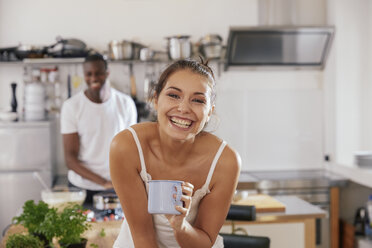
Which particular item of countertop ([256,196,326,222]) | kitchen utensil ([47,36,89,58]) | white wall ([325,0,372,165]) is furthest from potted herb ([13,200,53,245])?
white wall ([325,0,372,165])

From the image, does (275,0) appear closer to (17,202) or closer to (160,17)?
(160,17)

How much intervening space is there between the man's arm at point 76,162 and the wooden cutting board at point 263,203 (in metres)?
0.83

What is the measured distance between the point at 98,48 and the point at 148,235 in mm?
3149

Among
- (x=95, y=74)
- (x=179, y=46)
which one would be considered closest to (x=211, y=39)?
(x=179, y=46)

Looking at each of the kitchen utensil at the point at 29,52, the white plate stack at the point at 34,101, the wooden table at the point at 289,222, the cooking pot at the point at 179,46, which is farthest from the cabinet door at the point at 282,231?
the kitchen utensil at the point at 29,52

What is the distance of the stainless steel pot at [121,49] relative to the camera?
3.95 m

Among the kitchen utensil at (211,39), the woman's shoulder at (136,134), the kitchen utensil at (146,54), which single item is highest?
the kitchen utensil at (211,39)

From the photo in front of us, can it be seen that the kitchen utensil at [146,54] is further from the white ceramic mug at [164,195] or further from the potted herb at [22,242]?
the white ceramic mug at [164,195]

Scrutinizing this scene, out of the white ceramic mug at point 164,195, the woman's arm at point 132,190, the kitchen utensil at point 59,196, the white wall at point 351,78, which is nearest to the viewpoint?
the white ceramic mug at point 164,195

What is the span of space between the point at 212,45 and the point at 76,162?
178cm

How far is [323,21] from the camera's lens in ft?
14.8

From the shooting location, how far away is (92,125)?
2.87 metres

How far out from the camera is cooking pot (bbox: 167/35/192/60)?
394cm

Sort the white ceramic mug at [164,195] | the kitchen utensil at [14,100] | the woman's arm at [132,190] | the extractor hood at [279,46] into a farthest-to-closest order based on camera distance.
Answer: the extractor hood at [279,46] → the kitchen utensil at [14,100] → the woman's arm at [132,190] → the white ceramic mug at [164,195]
